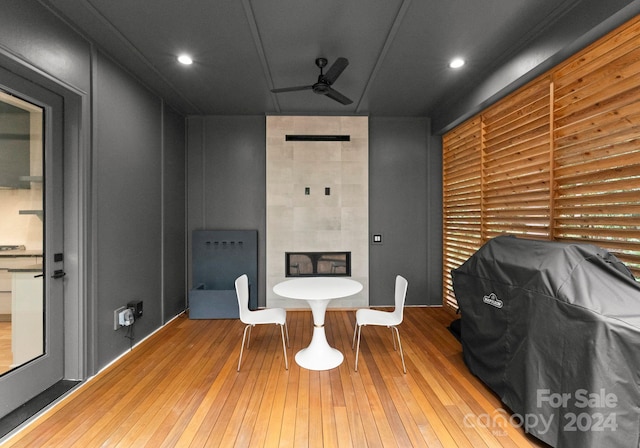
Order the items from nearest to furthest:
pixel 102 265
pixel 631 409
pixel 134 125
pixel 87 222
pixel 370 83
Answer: pixel 631 409
pixel 87 222
pixel 102 265
pixel 134 125
pixel 370 83

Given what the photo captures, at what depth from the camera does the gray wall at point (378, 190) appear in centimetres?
418

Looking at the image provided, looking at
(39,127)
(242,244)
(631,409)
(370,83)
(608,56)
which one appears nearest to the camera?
(631,409)

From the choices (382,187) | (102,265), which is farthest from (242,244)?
(382,187)

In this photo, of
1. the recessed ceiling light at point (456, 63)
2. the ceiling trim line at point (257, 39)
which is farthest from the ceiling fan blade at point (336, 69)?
the recessed ceiling light at point (456, 63)

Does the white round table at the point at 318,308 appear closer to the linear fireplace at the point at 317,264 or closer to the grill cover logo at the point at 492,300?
the grill cover logo at the point at 492,300

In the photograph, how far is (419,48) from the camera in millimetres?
2537

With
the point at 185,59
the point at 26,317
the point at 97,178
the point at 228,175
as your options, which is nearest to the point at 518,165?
the point at 185,59

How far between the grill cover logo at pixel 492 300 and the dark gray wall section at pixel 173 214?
357 cm

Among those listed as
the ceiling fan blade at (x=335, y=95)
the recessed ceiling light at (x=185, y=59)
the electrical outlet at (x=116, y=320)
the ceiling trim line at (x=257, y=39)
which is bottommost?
the electrical outlet at (x=116, y=320)

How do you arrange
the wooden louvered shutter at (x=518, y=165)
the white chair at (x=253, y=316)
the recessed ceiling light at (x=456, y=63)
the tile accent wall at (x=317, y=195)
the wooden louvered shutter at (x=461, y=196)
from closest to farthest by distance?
the wooden louvered shutter at (x=518, y=165) → the white chair at (x=253, y=316) → the recessed ceiling light at (x=456, y=63) → the wooden louvered shutter at (x=461, y=196) → the tile accent wall at (x=317, y=195)

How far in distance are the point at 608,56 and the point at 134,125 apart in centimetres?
414

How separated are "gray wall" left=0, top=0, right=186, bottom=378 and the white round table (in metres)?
1.61

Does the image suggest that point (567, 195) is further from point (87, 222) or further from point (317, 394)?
point (87, 222)

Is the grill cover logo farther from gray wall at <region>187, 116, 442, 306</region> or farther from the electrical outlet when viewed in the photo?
the electrical outlet
